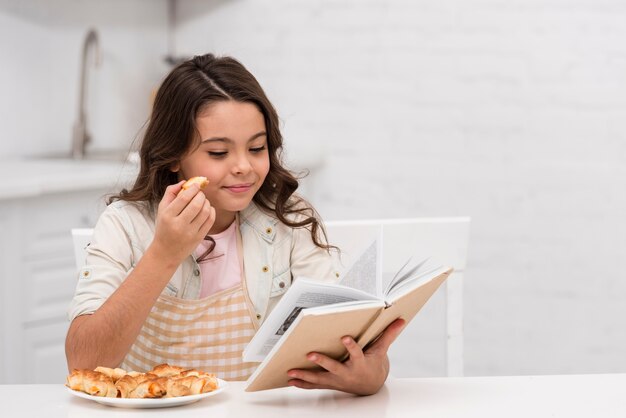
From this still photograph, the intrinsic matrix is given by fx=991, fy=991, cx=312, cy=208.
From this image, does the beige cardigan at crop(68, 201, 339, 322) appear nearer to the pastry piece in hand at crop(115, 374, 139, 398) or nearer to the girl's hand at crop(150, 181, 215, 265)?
the girl's hand at crop(150, 181, 215, 265)

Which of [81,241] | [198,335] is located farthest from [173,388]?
[81,241]

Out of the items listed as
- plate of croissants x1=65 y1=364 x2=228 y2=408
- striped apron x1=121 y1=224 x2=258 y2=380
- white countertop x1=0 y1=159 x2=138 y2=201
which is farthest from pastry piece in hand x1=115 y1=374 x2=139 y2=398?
white countertop x1=0 y1=159 x2=138 y2=201

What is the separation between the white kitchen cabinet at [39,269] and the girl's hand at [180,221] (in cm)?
117

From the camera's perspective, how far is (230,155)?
1625 mm

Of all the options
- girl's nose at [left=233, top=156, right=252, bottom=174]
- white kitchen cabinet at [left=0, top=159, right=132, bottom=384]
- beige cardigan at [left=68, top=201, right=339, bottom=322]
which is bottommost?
white kitchen cabinet at [left=0, top=159, right=132, bottom=384]

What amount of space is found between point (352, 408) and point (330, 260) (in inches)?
21.4

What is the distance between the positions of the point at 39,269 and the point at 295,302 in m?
1.69

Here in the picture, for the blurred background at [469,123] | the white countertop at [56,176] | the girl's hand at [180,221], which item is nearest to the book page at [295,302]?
the girl's hand at [180,221]

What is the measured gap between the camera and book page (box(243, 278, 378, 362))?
3.92ft

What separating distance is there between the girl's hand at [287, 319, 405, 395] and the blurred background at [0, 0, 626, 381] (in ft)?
6.65

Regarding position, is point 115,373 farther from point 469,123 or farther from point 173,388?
point 469,123

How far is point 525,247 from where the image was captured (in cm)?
325

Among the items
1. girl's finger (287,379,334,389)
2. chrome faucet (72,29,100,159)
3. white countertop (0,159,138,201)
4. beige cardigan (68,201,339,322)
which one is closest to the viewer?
girl's finger (287,379,334,389)

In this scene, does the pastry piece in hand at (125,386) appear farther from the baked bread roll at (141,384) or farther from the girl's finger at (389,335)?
the girl's finger at (389,335)
